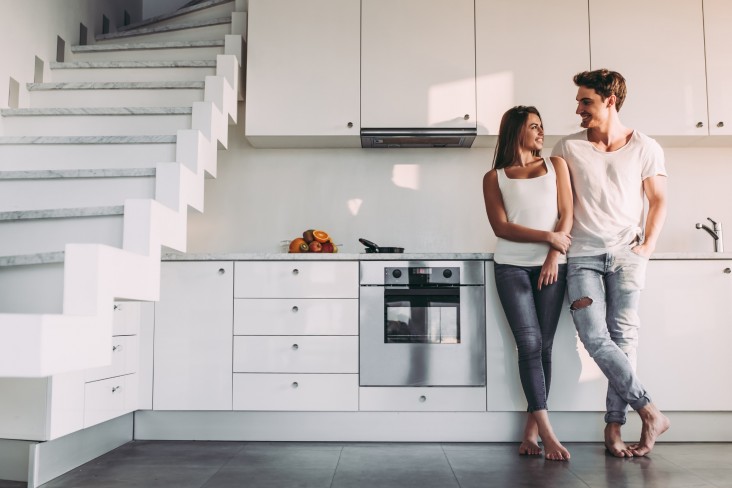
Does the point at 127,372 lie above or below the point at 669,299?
below

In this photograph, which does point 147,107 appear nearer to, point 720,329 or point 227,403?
point 227,403

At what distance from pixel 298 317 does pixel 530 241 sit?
42.1 inches

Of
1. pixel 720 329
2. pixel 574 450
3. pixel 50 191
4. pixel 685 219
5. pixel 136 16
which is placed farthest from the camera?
pixel 136 16

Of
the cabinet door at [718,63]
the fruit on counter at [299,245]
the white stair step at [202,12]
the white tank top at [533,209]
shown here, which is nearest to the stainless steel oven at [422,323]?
the white tank top at [533,209]

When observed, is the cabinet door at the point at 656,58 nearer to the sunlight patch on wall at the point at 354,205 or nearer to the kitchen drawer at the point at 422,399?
the sunlight patch on wall at the point at 354,205

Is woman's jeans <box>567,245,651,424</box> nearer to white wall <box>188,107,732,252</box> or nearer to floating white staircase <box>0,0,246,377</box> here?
white wall <box>188,107,732,252</box>

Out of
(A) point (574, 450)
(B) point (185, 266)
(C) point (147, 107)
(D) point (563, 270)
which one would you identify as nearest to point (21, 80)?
(C) point (147, 107)

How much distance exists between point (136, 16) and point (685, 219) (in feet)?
12.3

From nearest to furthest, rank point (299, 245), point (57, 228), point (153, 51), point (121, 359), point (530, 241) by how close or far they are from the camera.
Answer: point (57, 228) → point (530, 241) → point (121, 359) → point (299, 245) → point (153, 51)

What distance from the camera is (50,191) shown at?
100 inches

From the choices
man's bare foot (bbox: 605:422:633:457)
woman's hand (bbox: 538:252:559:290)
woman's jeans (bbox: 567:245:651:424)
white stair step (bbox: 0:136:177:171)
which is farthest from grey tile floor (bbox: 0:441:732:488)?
white stair step (bbox: 0:136:177:171)

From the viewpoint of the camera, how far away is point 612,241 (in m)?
2.80

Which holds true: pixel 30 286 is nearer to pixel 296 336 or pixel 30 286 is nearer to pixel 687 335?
pixel 296 336

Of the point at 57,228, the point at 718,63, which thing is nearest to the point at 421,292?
the point at 57,228
